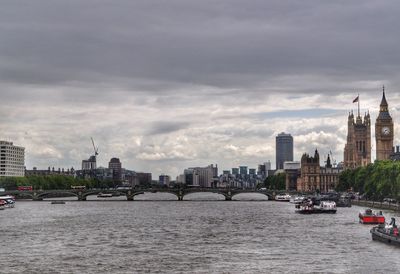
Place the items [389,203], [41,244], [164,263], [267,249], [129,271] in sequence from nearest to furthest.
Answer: [129,271] < [164,263] < [267,249] < [41,244] < [389,203]

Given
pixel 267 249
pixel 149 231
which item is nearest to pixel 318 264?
pixel 267 249

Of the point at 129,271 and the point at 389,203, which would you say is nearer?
the point at 129,271

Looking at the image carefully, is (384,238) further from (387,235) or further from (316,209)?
(316,209)

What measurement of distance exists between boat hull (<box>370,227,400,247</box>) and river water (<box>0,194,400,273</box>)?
1.11m

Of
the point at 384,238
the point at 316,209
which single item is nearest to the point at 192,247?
the point at 384,238

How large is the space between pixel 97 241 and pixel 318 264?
120 feet

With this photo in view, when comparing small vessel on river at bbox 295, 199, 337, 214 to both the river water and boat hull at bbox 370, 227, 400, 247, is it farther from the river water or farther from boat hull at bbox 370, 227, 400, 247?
boat hull at bbox 370, 227, 400, 247

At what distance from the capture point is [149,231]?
128 meters

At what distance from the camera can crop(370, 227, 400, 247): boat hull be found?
98175 mm

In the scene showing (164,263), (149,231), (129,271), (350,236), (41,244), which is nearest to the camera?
(129,271)

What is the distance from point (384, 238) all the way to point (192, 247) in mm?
23623

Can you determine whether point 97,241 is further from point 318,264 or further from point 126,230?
point 318,264

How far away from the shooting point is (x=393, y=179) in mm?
194875

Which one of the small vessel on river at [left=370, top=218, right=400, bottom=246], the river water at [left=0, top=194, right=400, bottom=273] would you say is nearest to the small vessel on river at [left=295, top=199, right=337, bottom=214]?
the river water at [left=0, top=194, right=400, bottom=273]
